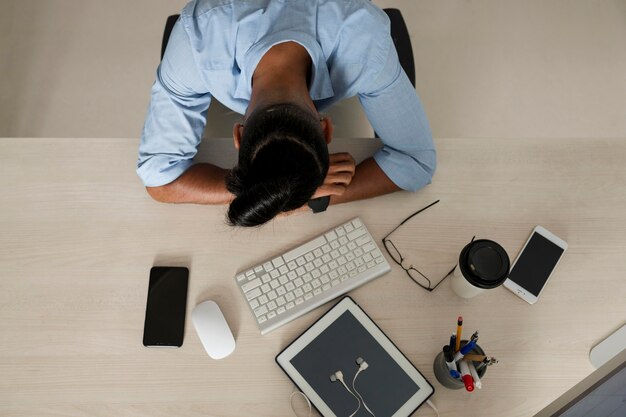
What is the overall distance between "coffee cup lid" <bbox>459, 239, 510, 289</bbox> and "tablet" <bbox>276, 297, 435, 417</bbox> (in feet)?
0.66

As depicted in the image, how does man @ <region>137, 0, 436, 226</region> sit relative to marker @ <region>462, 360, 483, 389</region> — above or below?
above

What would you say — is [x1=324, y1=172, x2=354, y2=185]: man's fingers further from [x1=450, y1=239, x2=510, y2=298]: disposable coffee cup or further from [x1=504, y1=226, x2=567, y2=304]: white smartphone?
[x1=504, y1=226, x2=567, y2=304]: white smartphone

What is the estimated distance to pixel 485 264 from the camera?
78 centimetres

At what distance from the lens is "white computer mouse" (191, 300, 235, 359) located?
2.74 feet

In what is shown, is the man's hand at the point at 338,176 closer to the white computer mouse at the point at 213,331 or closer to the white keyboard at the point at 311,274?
the white keyboard at the point at 311,274

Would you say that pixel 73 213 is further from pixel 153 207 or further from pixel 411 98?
pixel 411 98

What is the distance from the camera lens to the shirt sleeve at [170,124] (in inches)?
35.3

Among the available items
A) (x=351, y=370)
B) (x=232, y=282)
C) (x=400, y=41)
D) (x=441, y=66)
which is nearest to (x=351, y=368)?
(x=351, y=370)

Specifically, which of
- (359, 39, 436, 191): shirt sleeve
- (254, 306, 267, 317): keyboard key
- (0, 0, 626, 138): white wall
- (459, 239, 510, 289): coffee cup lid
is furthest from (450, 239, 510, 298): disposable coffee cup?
(0, 0, 626, 138): white wall

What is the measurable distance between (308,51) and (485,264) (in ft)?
1.58

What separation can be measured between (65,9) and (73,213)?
4.51 feet

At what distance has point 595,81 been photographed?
1.86m

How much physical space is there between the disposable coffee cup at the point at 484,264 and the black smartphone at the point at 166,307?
52 cm

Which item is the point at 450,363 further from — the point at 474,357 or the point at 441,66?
the point at 441,66
